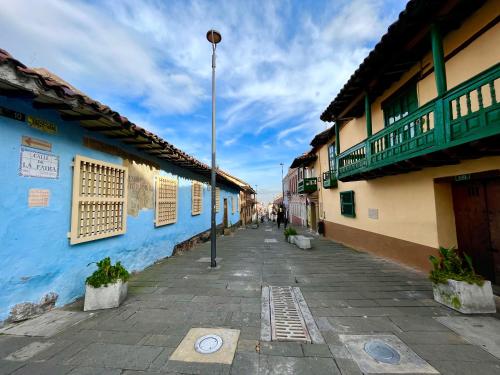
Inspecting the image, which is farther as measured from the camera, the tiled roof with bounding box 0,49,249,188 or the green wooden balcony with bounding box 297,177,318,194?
the green wooden balcony with bounding box 297,177,318,194

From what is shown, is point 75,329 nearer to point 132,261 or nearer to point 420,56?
point 132,261

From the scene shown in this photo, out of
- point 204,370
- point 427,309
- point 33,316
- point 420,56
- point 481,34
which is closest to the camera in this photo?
point 204,370

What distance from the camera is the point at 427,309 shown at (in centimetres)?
368

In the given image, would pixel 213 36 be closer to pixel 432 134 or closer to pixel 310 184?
pixel 432 134

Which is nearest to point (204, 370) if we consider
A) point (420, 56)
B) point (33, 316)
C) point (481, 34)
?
point (33, 316)

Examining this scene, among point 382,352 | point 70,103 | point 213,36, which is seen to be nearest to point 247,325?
point 382,352

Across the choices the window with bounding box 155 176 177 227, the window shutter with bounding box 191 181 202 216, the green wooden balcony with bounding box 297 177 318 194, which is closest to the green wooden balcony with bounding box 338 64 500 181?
the window with bounding box 155 176 177 227

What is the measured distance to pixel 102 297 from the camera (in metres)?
3.75

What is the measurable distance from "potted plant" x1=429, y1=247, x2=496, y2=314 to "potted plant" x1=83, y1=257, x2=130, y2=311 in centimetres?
558

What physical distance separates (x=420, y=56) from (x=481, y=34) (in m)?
1.49

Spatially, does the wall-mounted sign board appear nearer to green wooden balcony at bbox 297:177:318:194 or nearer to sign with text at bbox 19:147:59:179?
sign with text at bbox 19:147:59:179

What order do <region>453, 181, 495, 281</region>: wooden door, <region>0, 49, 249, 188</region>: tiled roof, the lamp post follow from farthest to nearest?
1. the lamp post
2. <region>453, 181, 495, 281</region>: wooden door
3. <region>0, 49, 249, 188</region>: tiled roof

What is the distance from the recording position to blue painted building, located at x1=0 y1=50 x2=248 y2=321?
124 inches

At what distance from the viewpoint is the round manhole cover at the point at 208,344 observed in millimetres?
2635
